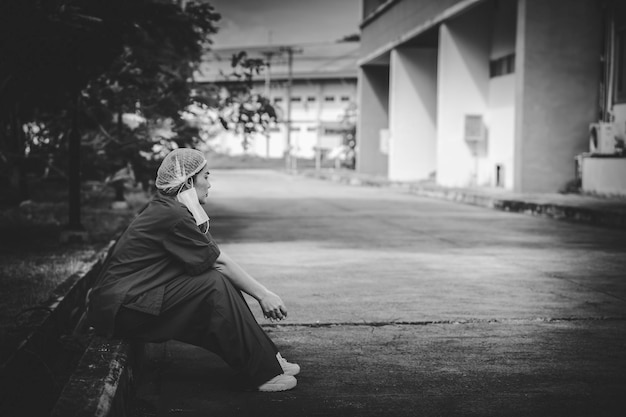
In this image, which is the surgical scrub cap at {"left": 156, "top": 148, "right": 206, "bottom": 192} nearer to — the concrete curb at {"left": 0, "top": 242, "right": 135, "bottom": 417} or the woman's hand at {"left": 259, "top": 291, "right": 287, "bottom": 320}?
the woman's hand at {"left": 259, "top": 291, "right": 287, "bottom": 320}

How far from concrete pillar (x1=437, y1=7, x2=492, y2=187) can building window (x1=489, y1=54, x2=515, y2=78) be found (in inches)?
6.5

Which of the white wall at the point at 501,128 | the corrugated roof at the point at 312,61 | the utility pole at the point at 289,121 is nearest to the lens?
the white wall at the point at 501,128

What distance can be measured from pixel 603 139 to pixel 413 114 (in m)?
14.7

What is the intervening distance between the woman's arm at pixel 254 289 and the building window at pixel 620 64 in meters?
17.8

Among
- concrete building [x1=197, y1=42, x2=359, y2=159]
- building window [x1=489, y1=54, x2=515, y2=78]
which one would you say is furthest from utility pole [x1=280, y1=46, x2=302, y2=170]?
building window [x1=489, y1=54, x2=515, y2=78]

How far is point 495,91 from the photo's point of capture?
27.3 meters

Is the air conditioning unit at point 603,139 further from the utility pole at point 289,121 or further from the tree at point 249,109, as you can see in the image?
the utility pole at point 289,121

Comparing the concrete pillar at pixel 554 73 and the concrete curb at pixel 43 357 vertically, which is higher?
the concrete pillar at pixel 554 73

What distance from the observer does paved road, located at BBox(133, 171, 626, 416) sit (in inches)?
176

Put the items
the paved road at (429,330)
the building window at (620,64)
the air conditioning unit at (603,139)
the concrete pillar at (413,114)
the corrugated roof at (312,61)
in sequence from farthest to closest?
the corrugated roof at (312,61)
the concrete pillar at (413,114)
the building window at (620,64)
the air conditioning unit at (603,139)
the paved road at (429,330)

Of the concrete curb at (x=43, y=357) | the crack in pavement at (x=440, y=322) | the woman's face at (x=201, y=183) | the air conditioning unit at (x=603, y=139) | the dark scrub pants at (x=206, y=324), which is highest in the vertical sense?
the air conditioning unit at (x=603, y=139)

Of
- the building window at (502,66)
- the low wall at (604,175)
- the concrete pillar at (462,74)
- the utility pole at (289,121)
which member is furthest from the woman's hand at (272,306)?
the utility pole at (289,121)

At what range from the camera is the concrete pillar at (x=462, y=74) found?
27.5 meters

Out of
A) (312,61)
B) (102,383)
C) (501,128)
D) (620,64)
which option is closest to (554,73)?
(620,64)
